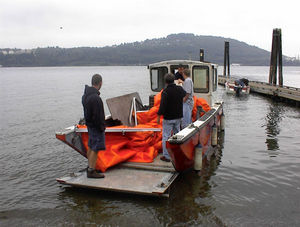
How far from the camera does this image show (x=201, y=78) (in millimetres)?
9445

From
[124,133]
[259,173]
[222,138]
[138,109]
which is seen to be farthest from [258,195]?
[222,138]

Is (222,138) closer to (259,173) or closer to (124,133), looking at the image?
(259,173)

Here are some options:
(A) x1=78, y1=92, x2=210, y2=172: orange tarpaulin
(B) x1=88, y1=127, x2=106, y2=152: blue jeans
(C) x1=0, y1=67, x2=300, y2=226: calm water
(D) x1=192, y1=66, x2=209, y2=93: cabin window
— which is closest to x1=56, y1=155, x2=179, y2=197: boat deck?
(A) x1=78, y1=92, x2=210, y2=172: orange tarpaulin

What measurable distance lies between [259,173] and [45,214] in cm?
485

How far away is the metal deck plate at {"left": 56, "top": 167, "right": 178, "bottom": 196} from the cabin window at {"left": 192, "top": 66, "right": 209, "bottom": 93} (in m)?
4.31

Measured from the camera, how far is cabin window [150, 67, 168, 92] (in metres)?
9.67

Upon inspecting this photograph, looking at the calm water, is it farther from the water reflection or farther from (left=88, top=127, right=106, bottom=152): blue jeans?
(left=88, top=127, right=106, bottom=152): blue jeans

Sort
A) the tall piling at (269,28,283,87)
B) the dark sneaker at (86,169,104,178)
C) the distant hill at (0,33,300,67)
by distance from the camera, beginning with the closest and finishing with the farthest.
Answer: the dark sneaker at (86,169,104,178)
the tall piling at (269,28,283,87)
the distant hill at (0,33,300,67)

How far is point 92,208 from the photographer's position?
5293mm

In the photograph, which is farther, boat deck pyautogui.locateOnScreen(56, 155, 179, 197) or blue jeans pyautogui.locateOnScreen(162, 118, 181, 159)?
blue jeans pyautogui.locateOnScreen(162, 118, 181, 159)

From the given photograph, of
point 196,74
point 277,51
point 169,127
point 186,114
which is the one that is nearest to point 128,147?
point 169,127

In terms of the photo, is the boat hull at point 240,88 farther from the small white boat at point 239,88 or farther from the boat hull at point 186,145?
the boat hull at point 186,145

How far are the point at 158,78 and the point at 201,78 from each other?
1372 mm


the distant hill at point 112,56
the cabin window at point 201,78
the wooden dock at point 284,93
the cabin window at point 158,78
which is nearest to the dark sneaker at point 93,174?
the cabin window at point 158,78
